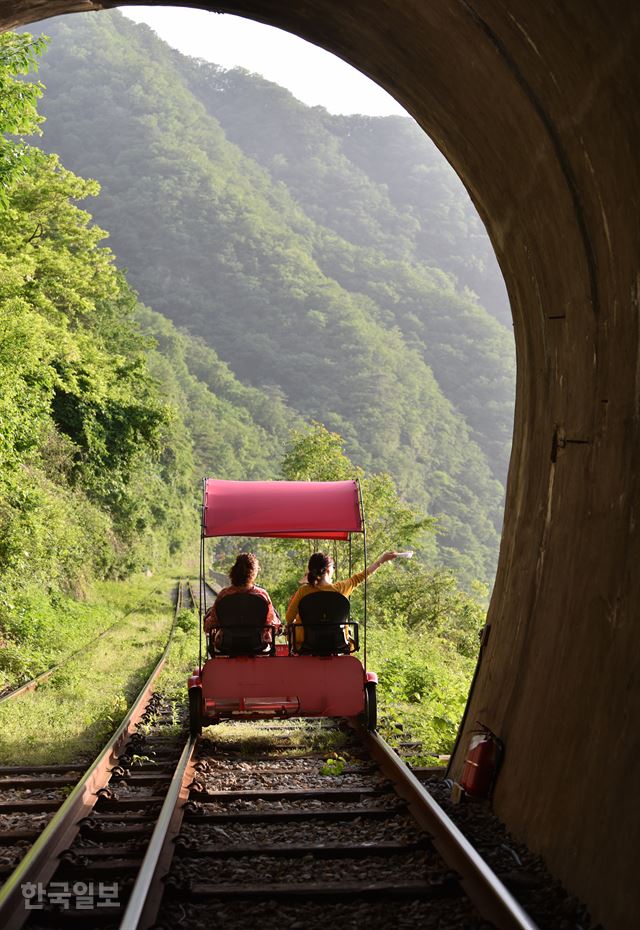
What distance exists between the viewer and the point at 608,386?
521 cm

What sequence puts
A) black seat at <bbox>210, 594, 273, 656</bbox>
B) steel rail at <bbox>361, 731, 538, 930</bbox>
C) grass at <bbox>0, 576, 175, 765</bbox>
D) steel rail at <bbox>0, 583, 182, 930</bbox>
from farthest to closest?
1. black seat at <bbox>210, 594, 273, 656</bbox>
2. grass at <bbox>0, 576, 175, 765</bbox>
3. steel rail at <bbox>0, 583, 182, 930</bbox>
4. steel rail at <bbox>361, 731, 538, 930</bbox>

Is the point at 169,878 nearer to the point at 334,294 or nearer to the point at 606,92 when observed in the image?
the point at 606,92

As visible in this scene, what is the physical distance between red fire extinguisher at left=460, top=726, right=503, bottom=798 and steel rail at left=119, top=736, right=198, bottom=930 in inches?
74.2

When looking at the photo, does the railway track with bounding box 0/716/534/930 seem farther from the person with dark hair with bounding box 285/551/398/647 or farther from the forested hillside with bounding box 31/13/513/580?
the forested hillside with bounding box 31/13/513/580

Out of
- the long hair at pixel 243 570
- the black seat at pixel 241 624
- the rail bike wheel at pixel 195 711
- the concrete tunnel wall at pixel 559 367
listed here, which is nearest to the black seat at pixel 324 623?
the black seat at pixel 241 624

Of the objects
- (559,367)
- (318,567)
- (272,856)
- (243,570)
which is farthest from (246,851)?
(318,567)

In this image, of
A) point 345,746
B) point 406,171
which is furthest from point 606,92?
point 406,171

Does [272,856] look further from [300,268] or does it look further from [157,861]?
[300,268]

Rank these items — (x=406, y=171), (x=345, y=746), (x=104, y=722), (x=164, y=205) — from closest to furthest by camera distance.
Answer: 1. (x=345, y=746)
2. (x=104, y=722)
3. (x=164, y=205)
4. (x=406, y=171)

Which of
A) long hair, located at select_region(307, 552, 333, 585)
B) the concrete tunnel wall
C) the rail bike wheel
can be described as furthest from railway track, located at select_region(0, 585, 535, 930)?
long hair, located at select_region(307, 552, 333, 585)

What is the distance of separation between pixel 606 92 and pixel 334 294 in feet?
448

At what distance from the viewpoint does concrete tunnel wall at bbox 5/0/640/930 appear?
4.50 m

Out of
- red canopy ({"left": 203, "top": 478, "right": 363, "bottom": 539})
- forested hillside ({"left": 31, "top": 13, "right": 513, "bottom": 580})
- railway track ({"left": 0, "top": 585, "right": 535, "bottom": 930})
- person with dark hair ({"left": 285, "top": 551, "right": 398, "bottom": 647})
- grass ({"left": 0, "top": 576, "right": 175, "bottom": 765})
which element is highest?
forested hillside ({"left": 31, "top": 13, "right": 513, "bottom": 580})

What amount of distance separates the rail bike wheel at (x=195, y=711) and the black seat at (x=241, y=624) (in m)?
0.45
